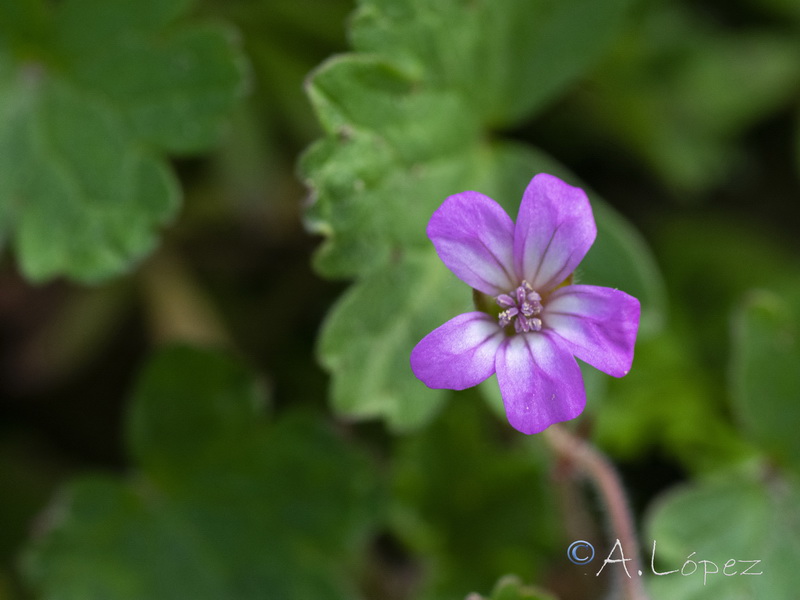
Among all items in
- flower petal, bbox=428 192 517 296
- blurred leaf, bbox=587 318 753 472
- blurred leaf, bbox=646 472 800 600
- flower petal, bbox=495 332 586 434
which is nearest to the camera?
flower petal, bbox=495 332 586 434

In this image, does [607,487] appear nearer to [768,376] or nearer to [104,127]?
[768,376]

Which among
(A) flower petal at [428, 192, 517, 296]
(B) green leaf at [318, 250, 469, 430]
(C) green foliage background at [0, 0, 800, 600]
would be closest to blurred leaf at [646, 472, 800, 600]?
(C) green foliage background at [0, 0, 800, 600]

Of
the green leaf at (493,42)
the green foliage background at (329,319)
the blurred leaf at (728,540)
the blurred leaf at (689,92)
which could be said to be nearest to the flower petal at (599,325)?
the green foliage background at (329,319)

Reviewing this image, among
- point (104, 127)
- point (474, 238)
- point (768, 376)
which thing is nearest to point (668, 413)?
point (768, 376)

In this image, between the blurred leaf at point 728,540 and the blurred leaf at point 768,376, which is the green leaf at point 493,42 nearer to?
the blurred leaf at point 768,376

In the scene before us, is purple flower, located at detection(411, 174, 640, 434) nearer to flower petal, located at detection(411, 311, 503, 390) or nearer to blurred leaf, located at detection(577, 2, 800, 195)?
flower petal, located at detection(411, 311, 503, 390)
